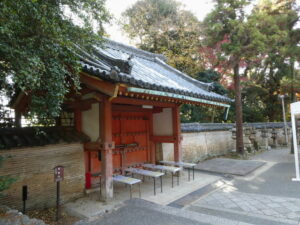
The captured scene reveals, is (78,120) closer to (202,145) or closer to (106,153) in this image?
(106,153)

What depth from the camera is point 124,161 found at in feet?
22.7

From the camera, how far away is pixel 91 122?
5516mm

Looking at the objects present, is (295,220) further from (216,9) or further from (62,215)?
(216,9)

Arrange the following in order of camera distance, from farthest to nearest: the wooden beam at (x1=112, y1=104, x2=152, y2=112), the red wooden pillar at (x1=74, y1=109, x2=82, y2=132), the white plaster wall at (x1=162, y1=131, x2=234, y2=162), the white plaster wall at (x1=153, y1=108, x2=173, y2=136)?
the white plaster wall at (x1=162, y1=131, x2=234, y2=162)
the white plaster wall at (x1=153, y1=108, x2=173, y2=136)
the wooden beam at (x1=112, y1=104, x2=152, y2=112)
the red wooden pillar at (x1=74, y1=109, x2=82, y2=132)

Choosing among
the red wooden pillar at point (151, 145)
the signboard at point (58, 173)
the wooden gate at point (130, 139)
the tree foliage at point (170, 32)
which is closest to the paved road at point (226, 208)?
the signboard at point (58, 173)

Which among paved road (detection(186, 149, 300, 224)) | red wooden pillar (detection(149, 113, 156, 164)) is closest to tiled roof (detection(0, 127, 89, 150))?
red wooden pillar (detection(149, 113, 156, 164))

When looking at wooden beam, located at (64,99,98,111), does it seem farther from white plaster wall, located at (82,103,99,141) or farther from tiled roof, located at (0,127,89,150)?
tiled roof, located at (0,127,89,150)

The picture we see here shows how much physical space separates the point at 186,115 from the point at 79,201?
11077mm

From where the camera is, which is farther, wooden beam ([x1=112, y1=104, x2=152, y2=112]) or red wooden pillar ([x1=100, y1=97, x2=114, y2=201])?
wooden beam ([x1=112, y1=104, x2=152, y2=112])

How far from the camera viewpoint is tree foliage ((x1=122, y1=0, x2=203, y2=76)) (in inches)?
592

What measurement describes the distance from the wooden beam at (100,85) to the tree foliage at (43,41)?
0.82 meters

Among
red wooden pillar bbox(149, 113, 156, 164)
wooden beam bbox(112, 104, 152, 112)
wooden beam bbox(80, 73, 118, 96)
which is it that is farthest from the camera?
red wooden pillar bbox(149, 113, 156, 164)

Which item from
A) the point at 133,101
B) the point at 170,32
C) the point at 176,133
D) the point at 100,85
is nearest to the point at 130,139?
the point at 176,133

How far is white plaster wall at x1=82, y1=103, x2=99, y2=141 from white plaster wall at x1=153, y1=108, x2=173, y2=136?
9.98 ft
